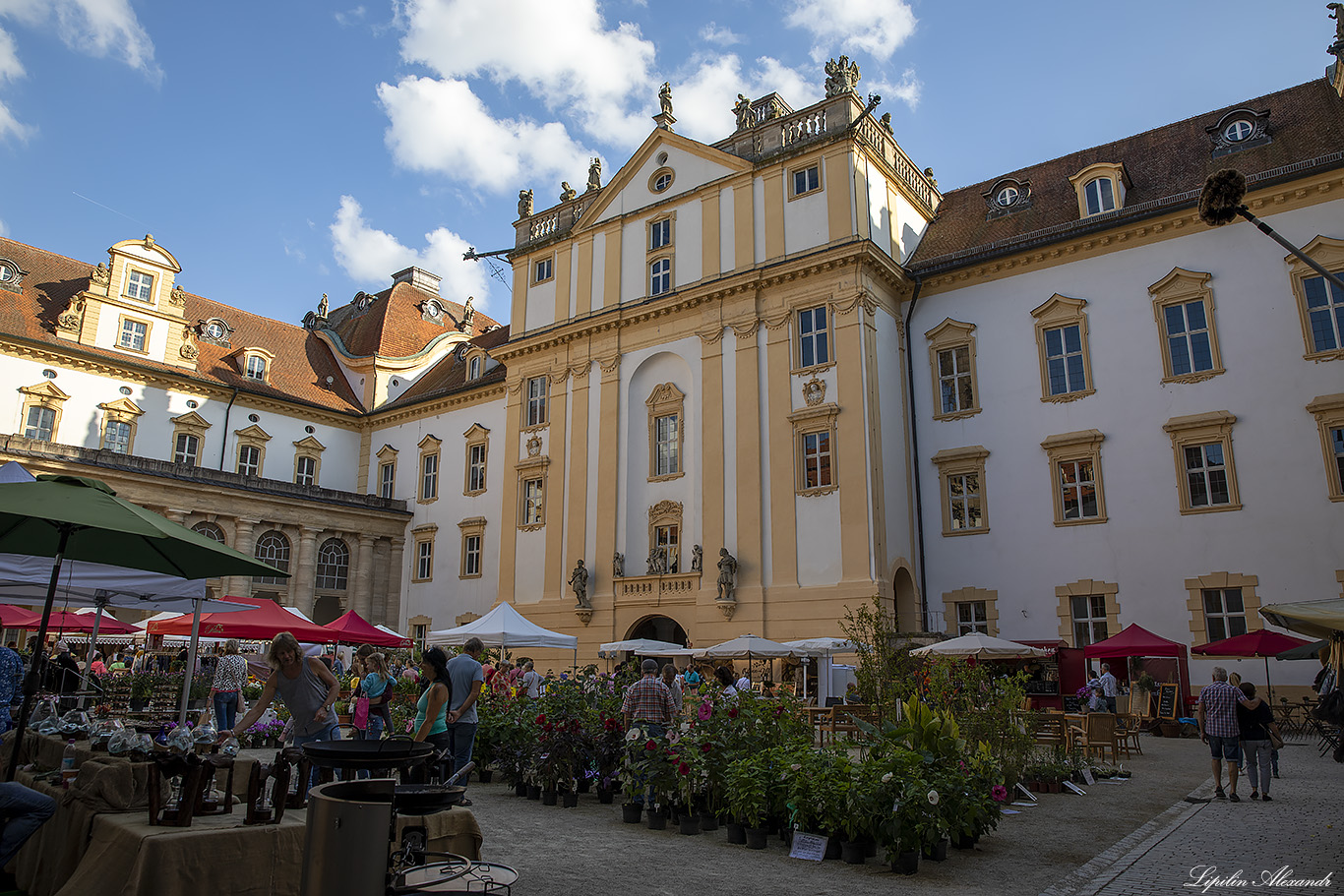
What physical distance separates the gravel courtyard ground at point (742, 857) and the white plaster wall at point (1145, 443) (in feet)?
38.4

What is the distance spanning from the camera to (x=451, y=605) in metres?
36.6

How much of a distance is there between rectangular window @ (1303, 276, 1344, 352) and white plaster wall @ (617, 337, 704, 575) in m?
16.1

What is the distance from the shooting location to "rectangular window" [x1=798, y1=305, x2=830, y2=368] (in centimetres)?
2653

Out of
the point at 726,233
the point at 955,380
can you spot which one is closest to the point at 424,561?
the point at 726,233

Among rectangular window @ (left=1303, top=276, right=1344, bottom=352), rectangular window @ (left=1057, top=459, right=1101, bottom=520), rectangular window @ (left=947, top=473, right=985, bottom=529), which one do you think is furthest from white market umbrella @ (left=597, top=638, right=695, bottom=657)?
rectangular window @ (left=1303, top=276, right=1344, bottom=352)

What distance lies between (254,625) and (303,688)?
12.6 m

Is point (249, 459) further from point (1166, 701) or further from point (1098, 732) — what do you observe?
point (1166, 701)

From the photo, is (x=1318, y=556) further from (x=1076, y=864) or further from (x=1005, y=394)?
(x=1076, y=864)

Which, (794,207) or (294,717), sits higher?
(794,207)

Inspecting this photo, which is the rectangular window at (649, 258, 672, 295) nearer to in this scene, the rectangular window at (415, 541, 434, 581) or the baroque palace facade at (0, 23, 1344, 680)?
the baroque palace facade at (0, 23, 1344, 680)

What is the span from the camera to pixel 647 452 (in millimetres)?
29750

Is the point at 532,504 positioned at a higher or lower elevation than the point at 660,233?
lower

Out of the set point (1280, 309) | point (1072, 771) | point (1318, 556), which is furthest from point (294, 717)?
point (1280, 309)

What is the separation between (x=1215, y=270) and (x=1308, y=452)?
5.15 metres
